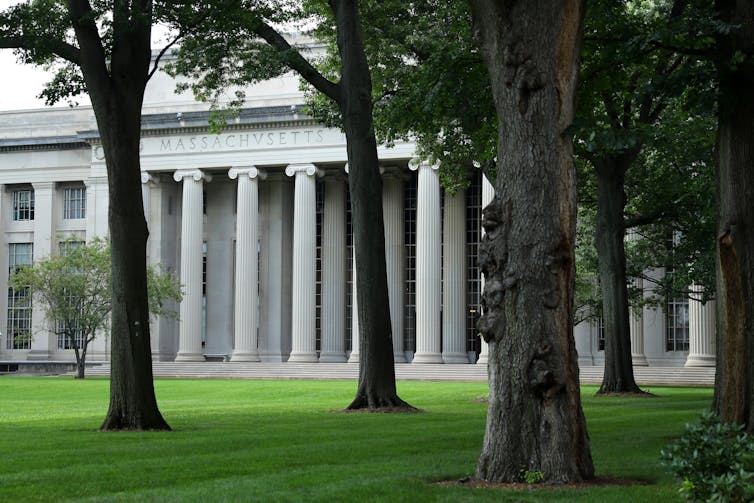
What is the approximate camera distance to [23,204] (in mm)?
81500

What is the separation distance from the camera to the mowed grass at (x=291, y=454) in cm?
1248

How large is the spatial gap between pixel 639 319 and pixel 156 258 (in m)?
31.5

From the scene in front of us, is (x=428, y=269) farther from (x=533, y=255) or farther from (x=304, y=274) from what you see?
(x=533, y=255)

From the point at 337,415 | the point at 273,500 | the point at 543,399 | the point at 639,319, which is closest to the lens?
the point at 273,500

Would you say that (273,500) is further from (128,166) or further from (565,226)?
(128,166)

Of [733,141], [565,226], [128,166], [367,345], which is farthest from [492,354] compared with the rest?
[367,345]

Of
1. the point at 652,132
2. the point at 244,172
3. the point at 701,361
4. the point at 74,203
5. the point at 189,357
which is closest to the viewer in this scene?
the point at 652,132

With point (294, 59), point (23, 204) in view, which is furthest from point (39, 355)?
point (294, 59)

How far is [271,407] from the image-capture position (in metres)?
32.2

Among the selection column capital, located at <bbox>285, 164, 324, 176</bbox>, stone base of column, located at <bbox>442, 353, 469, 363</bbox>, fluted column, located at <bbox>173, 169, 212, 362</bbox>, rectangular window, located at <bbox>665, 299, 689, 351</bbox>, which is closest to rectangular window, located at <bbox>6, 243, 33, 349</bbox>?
fluted column, located at <bbox>173, 169, 212, 362</bbox>

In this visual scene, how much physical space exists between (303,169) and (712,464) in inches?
2357

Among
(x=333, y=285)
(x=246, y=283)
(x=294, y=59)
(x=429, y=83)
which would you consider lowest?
(x=333, y=285)

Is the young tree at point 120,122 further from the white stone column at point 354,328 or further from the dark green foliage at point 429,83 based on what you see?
the white stone column at point 354,328

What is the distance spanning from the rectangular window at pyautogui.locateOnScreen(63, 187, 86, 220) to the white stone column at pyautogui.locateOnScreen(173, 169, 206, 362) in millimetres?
12567
